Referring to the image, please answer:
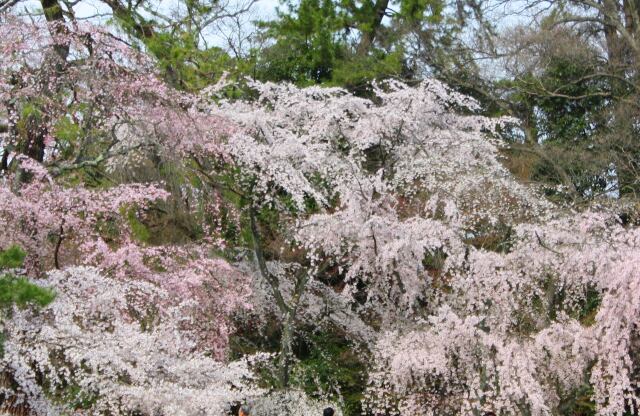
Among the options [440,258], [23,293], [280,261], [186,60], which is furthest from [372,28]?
[23,293]

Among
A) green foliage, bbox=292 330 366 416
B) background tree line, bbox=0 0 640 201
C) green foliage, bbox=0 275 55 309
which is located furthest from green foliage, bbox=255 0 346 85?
green foliage, bbox=0 275 55 309

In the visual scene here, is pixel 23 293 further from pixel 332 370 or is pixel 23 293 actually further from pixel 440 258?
pixel 440 258

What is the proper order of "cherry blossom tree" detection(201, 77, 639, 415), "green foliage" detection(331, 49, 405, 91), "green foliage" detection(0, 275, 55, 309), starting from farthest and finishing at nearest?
"green foliage" detection(331, 49, 405, 91) → "cherry blossom tree" detection(201, 77, 639, 415) → "green foliage" detection(0, 275, 55, 309)

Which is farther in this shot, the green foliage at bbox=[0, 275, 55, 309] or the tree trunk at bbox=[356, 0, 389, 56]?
the tree trunk at bbox=[356, 0, 389, 56]

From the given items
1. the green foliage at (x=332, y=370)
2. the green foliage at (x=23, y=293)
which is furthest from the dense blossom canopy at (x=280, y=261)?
the green foliage at (x=23, y=293)

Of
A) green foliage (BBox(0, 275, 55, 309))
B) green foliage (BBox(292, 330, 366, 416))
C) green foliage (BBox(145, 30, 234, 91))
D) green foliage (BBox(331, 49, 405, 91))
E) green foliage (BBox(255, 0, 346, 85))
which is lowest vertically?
green foliage (BBox(292, 330, 366, 416))

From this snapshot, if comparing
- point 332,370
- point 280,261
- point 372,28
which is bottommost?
point 332,370

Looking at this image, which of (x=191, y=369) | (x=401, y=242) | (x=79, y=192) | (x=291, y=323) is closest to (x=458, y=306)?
(x=401, y=242)

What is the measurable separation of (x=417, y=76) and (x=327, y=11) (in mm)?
2274

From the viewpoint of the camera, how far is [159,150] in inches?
353

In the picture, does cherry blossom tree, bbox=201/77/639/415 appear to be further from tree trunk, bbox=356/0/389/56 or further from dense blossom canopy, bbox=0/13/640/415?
tree trunk, bbox=356/0/389/56

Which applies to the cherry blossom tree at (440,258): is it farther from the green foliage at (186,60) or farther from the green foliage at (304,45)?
the green foliage at (304,45)

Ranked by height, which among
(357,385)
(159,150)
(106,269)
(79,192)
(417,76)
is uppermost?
(417,76)

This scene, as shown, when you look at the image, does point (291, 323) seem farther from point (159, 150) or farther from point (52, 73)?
point (52, 73)
